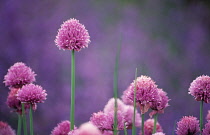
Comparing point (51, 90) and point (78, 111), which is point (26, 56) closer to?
point (51, 90)

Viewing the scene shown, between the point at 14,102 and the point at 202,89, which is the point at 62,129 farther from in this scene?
the point at 202,89

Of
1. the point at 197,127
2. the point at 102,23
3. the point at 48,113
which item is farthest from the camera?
the point at 102,23

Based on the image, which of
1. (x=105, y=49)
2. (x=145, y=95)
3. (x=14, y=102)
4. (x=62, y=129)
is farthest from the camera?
(x=105, y=49)

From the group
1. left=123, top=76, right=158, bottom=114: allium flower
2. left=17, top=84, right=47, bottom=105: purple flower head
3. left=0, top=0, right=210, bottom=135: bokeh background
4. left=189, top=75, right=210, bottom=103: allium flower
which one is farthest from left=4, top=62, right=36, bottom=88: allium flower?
left=0, top=0, right=210, bottom=135: bokeh background

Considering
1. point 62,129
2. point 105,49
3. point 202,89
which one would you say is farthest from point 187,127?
point 105,49

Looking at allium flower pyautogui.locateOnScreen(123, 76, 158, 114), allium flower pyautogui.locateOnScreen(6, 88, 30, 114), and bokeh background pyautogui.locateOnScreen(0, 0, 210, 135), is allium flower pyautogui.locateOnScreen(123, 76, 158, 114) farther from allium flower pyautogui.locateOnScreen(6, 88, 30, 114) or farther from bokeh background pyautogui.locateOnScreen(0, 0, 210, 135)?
bokeh background pyautogui.locateOnScreen(0, 0, 210, 135)

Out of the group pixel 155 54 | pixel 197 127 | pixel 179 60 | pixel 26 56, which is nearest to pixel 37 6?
pixel 26 56
